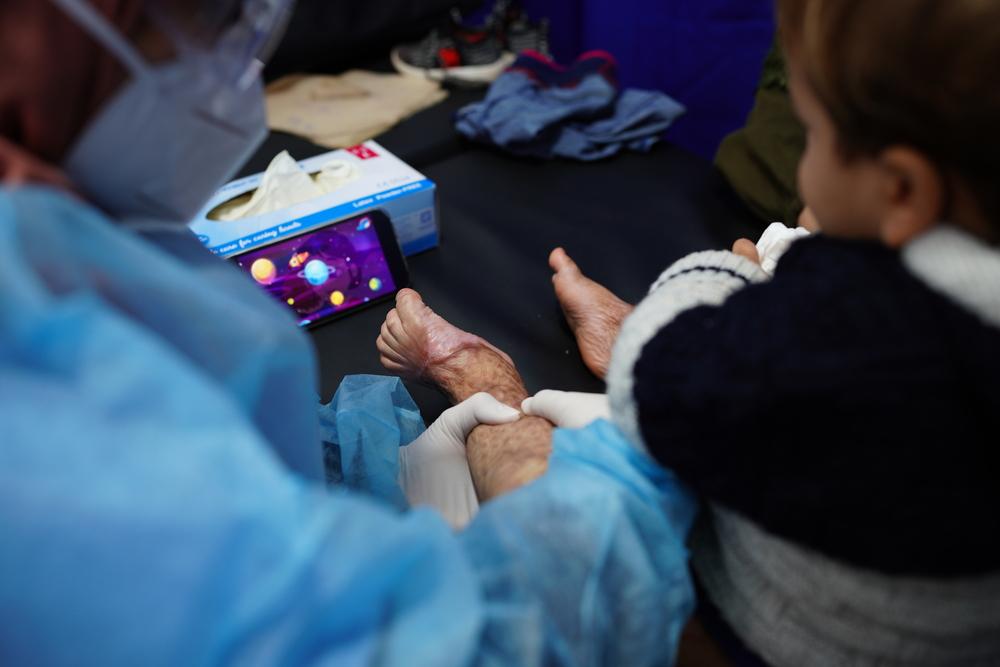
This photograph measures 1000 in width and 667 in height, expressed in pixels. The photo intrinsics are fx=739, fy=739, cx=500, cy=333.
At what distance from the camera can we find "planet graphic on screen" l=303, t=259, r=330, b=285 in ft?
3.29

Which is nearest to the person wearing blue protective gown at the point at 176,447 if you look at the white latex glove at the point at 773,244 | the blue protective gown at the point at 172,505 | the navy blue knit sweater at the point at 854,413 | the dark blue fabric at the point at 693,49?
the blue protective gown at the point at 172,505

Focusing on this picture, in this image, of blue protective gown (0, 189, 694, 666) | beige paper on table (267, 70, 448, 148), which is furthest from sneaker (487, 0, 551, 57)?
blue protective gown (0, 189, 694, 666)

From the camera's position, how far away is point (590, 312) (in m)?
0.98

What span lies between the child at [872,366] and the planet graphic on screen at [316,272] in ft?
1.94

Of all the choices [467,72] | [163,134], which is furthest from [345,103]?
[163,134]

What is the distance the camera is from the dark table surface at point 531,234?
→ 39.6 inches

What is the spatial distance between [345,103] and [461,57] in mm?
293

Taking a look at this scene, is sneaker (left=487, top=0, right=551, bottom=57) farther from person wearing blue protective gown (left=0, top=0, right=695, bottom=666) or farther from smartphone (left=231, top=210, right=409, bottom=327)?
person wearing blue protective gown (left=0, top=0, right=695, bottom=666)

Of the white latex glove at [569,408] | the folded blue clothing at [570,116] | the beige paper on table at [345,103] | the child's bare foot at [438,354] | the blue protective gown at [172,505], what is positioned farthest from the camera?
the beige paper on table at [345,103]

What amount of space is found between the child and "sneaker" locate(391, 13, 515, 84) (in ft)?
4.09

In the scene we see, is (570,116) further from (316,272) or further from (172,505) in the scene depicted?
(172,505)

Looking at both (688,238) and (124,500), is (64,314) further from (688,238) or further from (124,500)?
(688,238)

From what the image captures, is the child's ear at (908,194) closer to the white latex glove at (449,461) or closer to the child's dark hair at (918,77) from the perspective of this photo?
the child's dark hair at (918,77)

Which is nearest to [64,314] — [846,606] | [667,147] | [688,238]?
[846,606]
